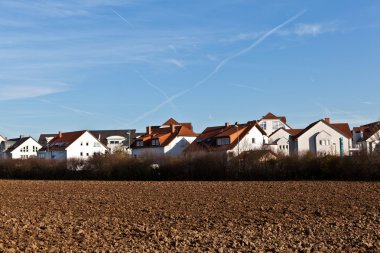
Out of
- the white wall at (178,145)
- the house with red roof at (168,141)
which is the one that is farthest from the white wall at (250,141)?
the white wall at (178,145)

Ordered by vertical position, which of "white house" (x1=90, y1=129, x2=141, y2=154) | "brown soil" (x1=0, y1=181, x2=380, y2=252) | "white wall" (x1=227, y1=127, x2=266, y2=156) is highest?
"white house" (x1=90, y1=129, x2=141, y2=154)

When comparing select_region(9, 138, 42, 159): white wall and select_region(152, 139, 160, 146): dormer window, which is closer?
select_region(152, 139, 160, 146): dormer window

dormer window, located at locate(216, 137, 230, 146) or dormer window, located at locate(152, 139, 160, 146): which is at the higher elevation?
dormer window, located at locate(152, 139, 160, 146)

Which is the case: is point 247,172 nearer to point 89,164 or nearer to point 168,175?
point 168,175

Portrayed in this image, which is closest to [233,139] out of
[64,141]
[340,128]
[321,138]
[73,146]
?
[321,138]

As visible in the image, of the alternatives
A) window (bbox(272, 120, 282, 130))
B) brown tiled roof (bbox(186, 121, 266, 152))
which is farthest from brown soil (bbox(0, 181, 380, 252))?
window (bbox(272, 120, 282, 130))

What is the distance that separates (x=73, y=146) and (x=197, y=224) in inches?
3536

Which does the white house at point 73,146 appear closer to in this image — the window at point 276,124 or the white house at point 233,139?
the white house at point 233,139

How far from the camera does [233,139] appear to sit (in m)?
83.7

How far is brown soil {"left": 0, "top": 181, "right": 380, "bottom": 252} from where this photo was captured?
16.3 m

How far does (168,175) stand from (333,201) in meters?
34.8

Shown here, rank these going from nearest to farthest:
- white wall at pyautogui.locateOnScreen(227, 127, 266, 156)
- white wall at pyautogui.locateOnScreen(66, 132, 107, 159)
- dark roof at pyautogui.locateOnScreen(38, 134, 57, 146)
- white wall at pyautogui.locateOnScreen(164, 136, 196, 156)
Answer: white wall at pyautogui.locateOnScreen(227, 127, 266, 156) → white wall at pyautogui.locateOnScreen(164, 136, 196, 156) → white wall at pyautogui.locateOnScreen(66, 132, 107, 159) → dark roof at pyautogui.locateOnScreen(38, 134, 57, 146)

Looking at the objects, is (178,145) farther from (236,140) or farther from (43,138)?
(43,138)

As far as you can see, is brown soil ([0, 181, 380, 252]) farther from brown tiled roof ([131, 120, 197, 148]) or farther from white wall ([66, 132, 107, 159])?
white wall ([66, 132, 107, 159])
